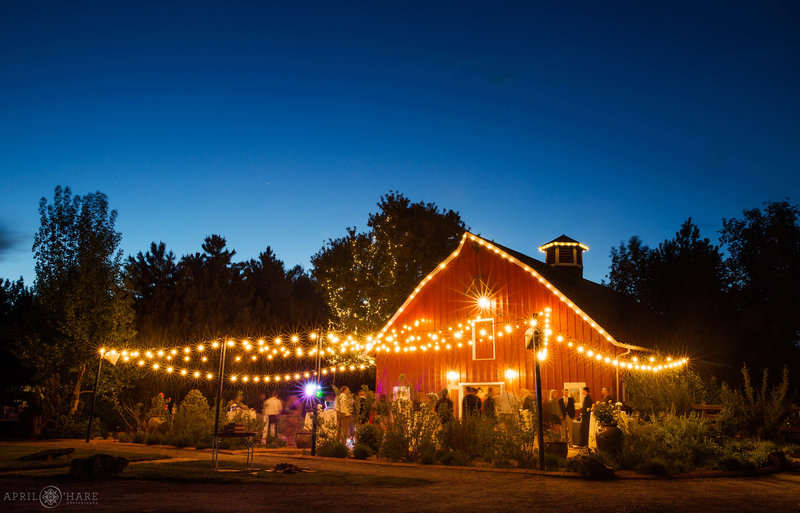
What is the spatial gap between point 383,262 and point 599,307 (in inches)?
618

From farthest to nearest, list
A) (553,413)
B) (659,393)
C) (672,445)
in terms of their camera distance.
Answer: (553,413) → (659,393) → (672,445)

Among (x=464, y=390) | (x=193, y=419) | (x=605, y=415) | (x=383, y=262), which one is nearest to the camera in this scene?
(x=605, y=415)

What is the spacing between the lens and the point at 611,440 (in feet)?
38.6

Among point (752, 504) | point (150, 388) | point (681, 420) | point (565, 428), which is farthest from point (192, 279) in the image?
point (752, 504)

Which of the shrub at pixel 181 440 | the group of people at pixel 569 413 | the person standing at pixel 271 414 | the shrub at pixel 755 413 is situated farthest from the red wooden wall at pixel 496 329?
the shrub at pixel 181 440

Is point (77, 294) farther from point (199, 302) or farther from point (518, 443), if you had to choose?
point (518, 443)

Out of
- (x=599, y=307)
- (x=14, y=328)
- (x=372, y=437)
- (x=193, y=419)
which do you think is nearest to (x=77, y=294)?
(x=14, y=328)

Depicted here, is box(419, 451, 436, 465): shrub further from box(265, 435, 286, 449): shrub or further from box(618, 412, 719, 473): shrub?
box(265, 435, 286, 449): shrub

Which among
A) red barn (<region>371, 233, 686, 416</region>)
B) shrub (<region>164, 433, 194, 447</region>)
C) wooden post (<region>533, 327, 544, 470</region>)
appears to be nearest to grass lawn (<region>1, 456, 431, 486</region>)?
wooden post (<region>533, 327, 544, 470</region>)

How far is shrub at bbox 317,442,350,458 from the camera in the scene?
544 inches

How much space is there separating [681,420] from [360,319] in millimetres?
23491

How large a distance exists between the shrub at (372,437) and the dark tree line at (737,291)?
14.0 metres

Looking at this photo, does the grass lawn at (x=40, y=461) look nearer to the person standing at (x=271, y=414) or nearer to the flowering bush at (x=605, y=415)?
the person standing at (x=271, y=414)

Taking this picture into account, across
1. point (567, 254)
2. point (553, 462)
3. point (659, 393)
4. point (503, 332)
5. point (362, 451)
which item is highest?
point (567, 254)
